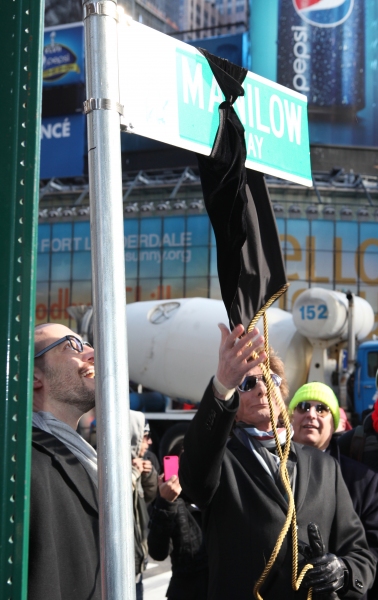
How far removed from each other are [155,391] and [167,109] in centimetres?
1613

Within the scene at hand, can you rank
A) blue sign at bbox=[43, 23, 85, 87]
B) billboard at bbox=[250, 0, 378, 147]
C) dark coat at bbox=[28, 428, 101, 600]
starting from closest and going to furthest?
dark coat at bbox=[28, 428, 101, 600] < billboard at bbox=[250, 0, 378, 147] < blue sign at bbox=[43, 23, 85, 87]

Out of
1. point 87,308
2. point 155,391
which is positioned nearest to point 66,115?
point 87,308

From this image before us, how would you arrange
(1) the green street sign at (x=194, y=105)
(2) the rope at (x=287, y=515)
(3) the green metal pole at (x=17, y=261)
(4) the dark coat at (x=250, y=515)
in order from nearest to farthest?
(3) the green metal pole at (x=17, y=261)
(1) the green street sign at (x=194, y=105)
(2) the rope at (x=287, y=515)
(4) the dark coat at (x=250, y=515)

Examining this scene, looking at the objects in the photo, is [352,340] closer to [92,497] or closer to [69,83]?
[92,497]

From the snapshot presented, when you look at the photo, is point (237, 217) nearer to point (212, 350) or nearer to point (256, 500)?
point (256, 500)

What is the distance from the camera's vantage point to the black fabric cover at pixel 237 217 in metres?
2.50

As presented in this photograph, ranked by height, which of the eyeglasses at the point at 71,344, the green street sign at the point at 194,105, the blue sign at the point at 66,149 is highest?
the blue sign at the point at 66,149

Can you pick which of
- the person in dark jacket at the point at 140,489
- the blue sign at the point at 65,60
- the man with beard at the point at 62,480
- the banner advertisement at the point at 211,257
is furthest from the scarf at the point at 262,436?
the blue sign at the point at 65,60

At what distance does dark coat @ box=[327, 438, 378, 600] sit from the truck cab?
1146 cm

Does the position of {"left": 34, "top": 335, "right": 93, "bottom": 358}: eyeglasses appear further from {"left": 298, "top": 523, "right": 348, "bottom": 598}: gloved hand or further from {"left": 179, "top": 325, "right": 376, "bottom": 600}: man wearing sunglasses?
{"left": 298, "top": 523, "right": 348, "bottom": 598}: gloved hand

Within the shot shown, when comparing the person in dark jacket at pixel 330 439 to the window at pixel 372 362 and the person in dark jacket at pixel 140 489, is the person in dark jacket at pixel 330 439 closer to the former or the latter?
the person in dark jacket at pixel 140 489

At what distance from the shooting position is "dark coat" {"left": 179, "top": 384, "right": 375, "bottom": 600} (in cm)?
279

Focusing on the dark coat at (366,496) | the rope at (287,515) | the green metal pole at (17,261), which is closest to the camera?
→ the green metal pole at (17,261)

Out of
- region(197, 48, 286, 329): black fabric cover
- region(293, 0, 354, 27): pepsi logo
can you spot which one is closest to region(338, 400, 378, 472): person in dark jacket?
region(197, 48, 286, 329): black fabric cover
